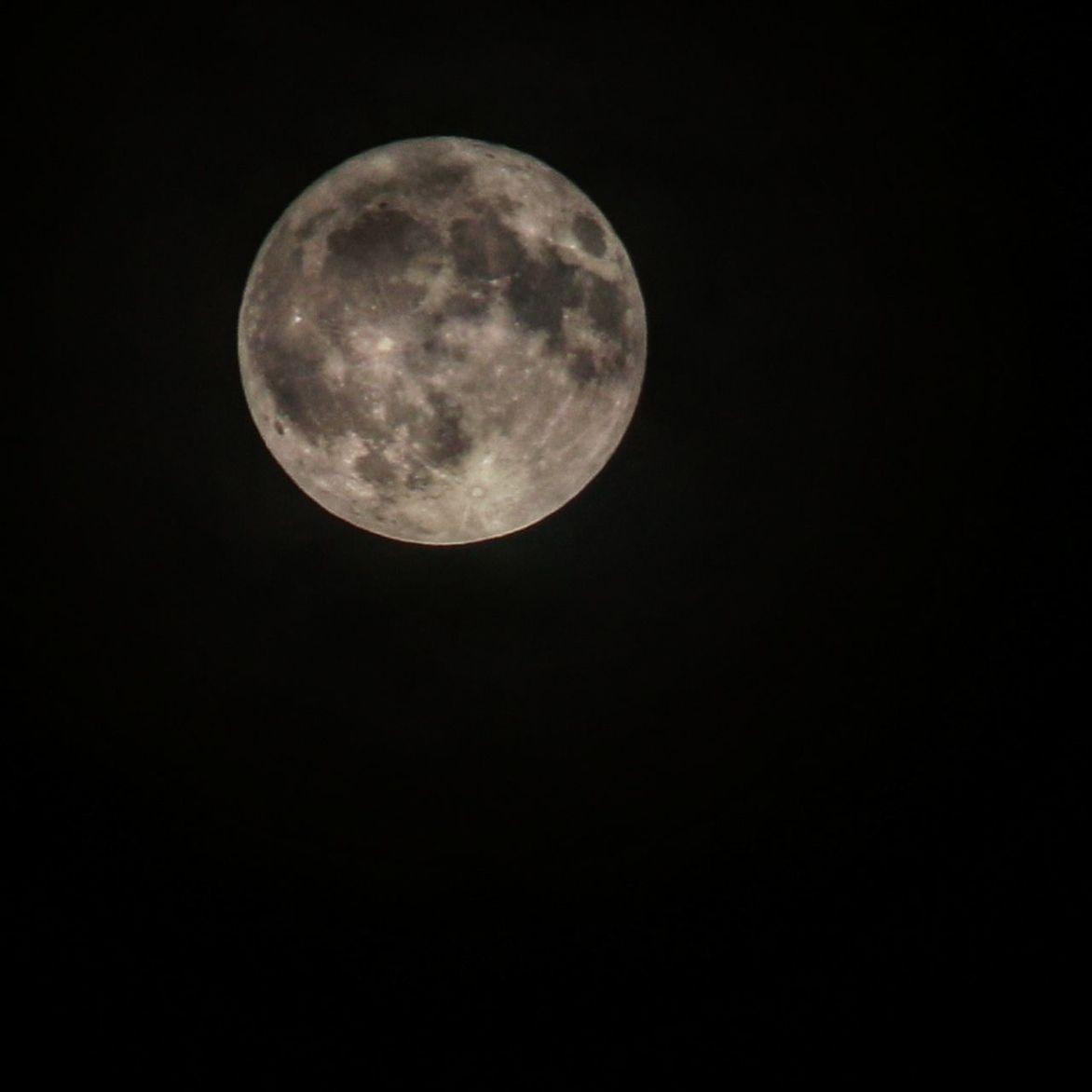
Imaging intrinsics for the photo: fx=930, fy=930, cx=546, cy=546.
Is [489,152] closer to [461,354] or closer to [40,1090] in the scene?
[461,354]

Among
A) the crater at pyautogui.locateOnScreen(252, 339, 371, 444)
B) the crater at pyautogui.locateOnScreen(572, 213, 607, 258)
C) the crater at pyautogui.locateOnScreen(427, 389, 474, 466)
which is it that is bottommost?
the crater at pyautogui.locateOnScreen(427, 389, 474, 466)

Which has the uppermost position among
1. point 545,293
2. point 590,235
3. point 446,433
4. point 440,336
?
point 590,235

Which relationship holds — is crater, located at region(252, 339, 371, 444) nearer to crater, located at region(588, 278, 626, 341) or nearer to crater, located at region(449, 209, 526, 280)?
crater, located at region(449, 209, 526, 280)

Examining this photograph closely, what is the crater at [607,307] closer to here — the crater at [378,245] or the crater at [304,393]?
the crater at [378,245]

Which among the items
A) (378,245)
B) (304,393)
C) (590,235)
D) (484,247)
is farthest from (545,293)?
(304,393)

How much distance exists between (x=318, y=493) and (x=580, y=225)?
1013 mm

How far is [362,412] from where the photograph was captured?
225cm

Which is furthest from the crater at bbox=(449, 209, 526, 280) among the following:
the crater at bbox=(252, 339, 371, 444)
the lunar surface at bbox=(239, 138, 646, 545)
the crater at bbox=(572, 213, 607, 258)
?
the crater at bbox=(252, 339, 371, 444)

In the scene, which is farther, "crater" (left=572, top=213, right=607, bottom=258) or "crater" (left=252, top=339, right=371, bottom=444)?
"crater" (left=572, top=213, right=607, bottom=258)

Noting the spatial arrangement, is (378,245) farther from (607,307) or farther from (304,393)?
(607,307)

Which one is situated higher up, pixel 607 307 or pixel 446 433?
pixel 607 307

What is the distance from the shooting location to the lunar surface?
7.17ft

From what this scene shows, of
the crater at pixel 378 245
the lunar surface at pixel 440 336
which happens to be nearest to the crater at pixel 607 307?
the lunar surface at pixel 440 336

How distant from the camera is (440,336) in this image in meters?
2.16
